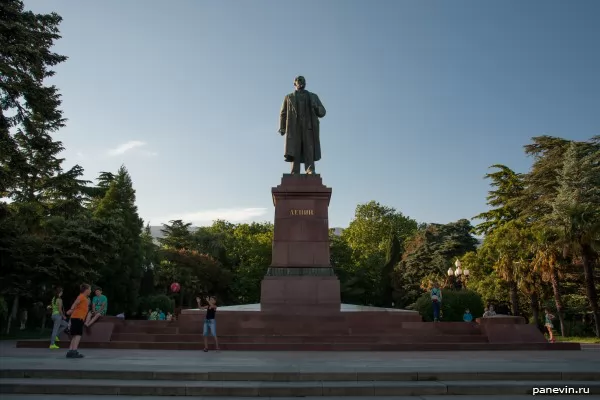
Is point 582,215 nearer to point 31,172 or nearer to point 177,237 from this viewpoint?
point 31,172

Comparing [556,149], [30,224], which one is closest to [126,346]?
[30,224]

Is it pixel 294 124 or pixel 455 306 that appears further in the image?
pixel 455 306

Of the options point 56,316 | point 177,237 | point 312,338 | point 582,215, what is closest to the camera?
point 56,316

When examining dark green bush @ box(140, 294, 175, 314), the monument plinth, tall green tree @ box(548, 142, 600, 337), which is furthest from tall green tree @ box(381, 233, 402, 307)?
the monument plinth

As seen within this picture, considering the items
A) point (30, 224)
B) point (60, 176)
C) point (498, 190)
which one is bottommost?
point (30, 224)

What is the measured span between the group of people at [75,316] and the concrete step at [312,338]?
98 centimetres

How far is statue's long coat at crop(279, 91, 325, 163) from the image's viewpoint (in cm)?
1938

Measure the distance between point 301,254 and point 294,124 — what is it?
5.34 meters

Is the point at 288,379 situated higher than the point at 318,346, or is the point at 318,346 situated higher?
the point at 318,346

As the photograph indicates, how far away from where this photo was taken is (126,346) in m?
13.6

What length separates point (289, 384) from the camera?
7816mm

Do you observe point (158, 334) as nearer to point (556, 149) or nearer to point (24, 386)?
point (24, 386)

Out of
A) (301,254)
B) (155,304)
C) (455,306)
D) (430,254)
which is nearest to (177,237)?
(155,304)

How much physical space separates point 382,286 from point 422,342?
46.8 m
